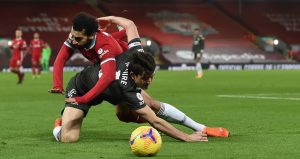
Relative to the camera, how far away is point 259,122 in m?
12.2

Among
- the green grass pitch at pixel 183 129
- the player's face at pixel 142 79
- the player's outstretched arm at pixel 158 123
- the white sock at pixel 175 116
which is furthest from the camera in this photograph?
the white sock at pixel 175 116

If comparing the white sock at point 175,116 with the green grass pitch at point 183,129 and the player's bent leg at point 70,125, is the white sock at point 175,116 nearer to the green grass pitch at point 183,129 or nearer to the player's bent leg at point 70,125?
the green grass pitch at point 183,129

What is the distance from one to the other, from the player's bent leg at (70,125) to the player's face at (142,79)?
1.09 metres

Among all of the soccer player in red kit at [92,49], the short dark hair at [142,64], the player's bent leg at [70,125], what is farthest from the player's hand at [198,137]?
the player's bent leg at [70,125]

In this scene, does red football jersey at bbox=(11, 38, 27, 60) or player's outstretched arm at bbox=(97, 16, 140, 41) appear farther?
red football jersey at bbox=(11, 38, 27, 60)

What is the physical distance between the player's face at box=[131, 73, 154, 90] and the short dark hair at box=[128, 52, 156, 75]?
0.05 metres

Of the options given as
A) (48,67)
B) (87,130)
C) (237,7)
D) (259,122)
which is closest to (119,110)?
(87,130)

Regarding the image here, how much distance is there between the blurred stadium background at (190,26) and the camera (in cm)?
4928

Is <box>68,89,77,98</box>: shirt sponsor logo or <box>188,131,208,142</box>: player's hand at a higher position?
<box>68,89,77,98</box>: shirt sponsor logo

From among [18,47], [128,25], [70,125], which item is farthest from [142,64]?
[18,47]

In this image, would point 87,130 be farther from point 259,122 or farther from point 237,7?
point 237,7

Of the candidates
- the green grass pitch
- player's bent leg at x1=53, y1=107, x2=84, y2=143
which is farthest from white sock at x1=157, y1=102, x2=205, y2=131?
player's bent leg at x1=53, y1=107, x2=84, y2=143

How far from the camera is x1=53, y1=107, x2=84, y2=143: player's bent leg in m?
9.43

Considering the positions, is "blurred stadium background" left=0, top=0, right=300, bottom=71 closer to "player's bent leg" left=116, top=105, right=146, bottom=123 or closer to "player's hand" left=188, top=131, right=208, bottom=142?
"player's bent leg" left=116, top=105, right=146, bottom=123
